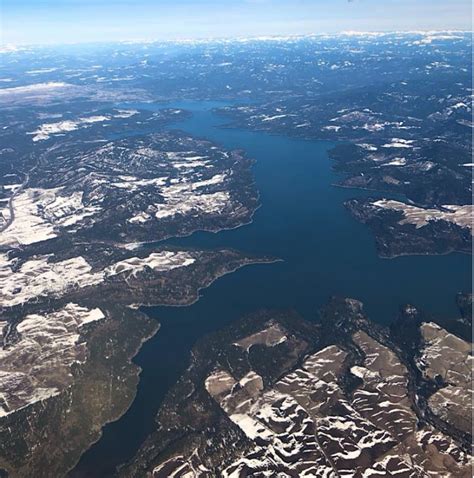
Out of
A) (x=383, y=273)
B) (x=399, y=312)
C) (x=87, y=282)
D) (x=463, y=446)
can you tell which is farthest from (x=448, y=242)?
(x=87, y=282)

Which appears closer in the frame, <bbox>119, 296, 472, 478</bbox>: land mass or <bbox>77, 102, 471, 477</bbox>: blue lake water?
<bbox>119, 296, 472, 478</bbox>: land mass

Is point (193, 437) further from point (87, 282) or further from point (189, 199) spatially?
point (189, 199)

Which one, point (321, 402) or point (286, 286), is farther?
point (286, 286)

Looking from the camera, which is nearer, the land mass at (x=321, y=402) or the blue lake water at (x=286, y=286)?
the land mass at (x=321, y=402)

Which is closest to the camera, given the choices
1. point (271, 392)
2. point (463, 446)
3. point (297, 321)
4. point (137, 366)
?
point (463, 446)

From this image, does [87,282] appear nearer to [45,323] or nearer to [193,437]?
[45,323]

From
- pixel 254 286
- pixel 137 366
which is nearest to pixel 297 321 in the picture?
pixel 254 286

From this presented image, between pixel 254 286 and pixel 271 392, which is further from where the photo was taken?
pixel 254 286

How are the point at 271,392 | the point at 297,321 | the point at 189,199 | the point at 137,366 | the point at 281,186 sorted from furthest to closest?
the point at 281,186
the point at 189,199
the point at 297,321
the point at 137,366
the point at 271,392
